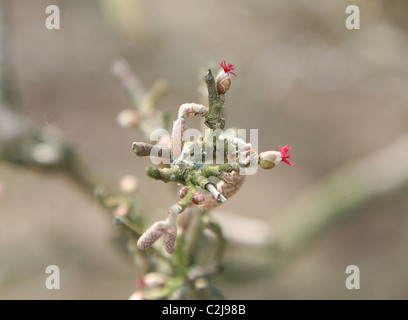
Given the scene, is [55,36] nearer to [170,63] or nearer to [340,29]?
[170,63]

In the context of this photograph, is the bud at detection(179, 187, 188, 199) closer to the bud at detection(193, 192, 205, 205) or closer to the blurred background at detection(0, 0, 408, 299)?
the bud at detection(193, 192, 205, 205)

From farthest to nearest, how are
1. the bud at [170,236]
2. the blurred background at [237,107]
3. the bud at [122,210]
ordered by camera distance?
the blurred background at [237,107], the bud at [122,210], the bud at [170,236]

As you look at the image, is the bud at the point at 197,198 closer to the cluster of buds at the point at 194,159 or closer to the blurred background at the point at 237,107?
the cluster of buds at the point at 194,159

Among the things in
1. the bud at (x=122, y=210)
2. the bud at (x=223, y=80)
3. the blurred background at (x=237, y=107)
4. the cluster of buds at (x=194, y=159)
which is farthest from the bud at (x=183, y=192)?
the blurred background at (x=237, y=107)

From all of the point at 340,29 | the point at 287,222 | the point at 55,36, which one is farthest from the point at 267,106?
the point at 55,36

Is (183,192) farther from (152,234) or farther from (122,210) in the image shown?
(122,210)

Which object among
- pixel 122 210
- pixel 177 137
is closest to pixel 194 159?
pixel 177 137

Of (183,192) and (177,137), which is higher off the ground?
(177,137)

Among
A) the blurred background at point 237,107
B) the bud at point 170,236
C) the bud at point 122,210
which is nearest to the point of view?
the bud at point 170,236
